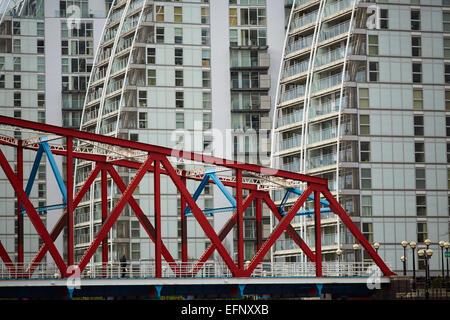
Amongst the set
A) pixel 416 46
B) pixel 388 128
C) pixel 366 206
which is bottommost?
pixel 366 206

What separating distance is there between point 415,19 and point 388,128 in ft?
33.2

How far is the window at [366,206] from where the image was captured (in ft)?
309

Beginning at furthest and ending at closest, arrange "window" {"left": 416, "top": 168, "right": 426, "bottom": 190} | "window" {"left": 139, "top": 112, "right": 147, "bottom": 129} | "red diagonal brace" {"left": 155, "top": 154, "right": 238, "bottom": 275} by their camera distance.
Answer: "window" {"left": 139, "top": 112, "right": 147, "bottom": 129}, "window" {"left": 416, "top": 168, "right": 426, "bottom": 190}, "red diagonal brace" {"left": 155, "top": 154, "right": 238, "bottom": 275}

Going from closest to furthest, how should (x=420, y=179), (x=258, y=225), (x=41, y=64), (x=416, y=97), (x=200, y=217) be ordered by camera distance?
(x=200, y=217), (x=258, y=225), (x=420, y=179), (x=416, y=97), (x=41, y=64)

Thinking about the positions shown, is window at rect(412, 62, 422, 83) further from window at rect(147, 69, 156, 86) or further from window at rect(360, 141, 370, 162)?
window at rect(147, 69, 156, 86)

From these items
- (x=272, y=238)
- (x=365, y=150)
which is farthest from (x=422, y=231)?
(x=272, y=238)

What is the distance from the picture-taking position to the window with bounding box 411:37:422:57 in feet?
317

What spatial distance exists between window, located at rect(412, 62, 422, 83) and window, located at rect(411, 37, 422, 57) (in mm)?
912

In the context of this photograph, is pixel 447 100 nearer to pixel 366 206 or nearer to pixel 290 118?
pixel 366 206

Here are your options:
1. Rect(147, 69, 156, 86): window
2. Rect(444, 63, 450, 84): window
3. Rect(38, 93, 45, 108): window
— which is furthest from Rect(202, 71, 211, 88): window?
Rect(444, 63, 450, 84): window

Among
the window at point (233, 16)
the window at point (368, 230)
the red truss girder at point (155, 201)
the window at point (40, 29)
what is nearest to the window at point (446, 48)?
the window at point (368, 230)

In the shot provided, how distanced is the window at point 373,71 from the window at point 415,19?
5.01 m

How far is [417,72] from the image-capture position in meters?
96.6
